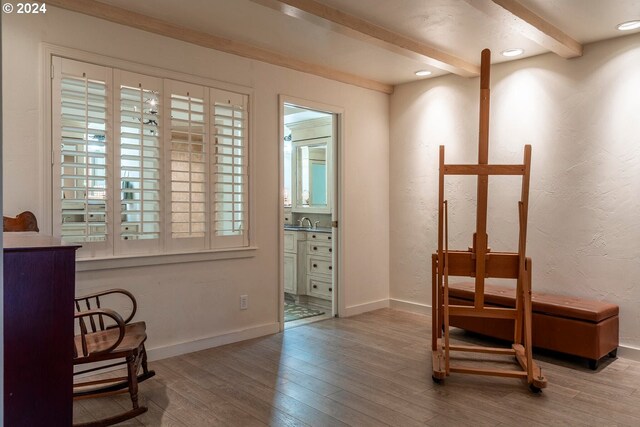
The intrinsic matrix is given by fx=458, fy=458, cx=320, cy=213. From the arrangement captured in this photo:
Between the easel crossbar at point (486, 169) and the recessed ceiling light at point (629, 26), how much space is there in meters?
1.37

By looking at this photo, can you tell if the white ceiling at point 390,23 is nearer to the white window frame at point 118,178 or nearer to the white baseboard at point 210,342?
the white window frame at point 118,178

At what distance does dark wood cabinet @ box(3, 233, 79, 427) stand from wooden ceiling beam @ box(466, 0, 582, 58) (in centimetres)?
263

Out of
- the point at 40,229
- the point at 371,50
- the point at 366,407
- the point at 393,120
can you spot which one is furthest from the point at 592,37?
the point at 40,229

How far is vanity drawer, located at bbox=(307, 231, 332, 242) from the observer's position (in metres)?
5.22

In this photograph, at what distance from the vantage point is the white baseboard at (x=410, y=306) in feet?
15.9

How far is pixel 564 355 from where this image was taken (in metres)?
3.55

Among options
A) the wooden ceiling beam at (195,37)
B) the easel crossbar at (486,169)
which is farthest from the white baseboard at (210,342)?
the wooden ceiling beam at (195,37)

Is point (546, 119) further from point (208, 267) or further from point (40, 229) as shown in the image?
point (40, 229)

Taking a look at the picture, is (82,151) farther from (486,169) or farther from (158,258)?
(486,169)

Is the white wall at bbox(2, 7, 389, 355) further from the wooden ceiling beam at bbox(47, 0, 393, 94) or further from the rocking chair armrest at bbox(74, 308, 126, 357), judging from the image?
the rocking chair armrest at bbox(74, 308, 126, 357)

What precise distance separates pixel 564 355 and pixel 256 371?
237 centimetres

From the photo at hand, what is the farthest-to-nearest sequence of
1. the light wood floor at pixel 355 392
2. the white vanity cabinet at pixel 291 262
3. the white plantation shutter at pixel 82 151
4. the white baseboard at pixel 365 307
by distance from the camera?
1. the white vanity cabinet at pixel 291 262
2. the white baseboard at pixel 365 307
3. the white plantation shutter at pixel 82 151
4. the light wood floor at pixel 355 392

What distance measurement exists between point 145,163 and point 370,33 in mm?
1907

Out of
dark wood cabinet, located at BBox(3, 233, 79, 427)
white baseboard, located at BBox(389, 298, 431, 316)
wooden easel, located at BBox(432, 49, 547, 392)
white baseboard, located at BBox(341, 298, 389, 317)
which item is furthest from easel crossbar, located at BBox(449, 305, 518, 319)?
dark wood cabinet, located at BBox(3, 233, 79, 427)
